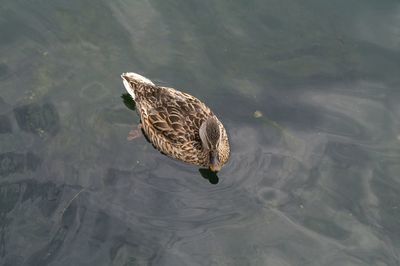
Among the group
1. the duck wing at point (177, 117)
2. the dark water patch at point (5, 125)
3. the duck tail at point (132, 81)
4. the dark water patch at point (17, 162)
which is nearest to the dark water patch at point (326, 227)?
the duck wing at point (177, 117)

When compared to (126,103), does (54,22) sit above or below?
above

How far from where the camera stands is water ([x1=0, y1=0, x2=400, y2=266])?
7.60 m

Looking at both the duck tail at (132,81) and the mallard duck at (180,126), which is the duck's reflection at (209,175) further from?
the duck tail at (132,81)

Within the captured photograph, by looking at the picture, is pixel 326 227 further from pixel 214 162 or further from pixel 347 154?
pixel 214 162

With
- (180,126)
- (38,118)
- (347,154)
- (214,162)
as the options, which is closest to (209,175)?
(214,162)

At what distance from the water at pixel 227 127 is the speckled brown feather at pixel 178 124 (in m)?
0.23

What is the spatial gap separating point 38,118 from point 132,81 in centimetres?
151

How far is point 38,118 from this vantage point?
8.54 meters

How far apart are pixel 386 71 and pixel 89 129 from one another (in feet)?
15.9

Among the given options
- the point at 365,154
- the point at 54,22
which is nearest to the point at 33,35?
the point at 54,22

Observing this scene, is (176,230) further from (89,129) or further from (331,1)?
(331,1)

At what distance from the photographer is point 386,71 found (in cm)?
928

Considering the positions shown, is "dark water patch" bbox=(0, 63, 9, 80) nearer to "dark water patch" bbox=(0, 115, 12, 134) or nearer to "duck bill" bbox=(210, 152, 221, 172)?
"dark water patch" bbox=(0, 115, 12, 134)

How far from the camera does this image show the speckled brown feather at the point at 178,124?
8203 mm
